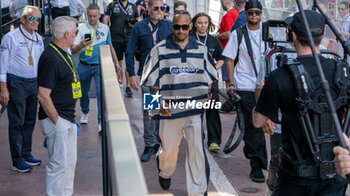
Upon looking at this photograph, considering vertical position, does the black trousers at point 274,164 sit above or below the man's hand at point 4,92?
below

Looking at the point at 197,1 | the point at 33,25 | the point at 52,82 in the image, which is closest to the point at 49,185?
the point at 52,82

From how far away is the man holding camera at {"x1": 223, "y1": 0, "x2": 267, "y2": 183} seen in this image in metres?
7.43

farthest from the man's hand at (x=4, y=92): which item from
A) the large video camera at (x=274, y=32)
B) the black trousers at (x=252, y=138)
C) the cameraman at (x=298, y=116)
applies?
the cameraman at (x=298, y=116)

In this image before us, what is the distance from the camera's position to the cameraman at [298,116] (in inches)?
157

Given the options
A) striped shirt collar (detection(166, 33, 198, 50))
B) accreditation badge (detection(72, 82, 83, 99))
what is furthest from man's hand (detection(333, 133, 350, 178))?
striped shirt collar (detection(166, 33, 198, 50))

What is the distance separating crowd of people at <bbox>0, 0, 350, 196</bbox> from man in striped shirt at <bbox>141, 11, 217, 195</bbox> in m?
0.01

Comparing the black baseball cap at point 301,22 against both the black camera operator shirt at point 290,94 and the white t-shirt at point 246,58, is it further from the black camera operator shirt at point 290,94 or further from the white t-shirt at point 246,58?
→ the white t-shirt at point 246,58

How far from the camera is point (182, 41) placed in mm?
6555

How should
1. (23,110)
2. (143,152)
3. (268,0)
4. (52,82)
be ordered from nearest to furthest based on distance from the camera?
(52,82) → (23,110) → (143,152) → (268,0)

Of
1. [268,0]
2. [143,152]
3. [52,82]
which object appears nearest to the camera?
[52,82]

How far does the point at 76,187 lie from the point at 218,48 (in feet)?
9.28

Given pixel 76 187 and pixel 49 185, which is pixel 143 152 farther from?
pixel 49 185

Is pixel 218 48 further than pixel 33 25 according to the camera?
Yes

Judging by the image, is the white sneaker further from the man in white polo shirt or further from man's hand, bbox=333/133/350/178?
man's hand, bbox=333/133/350/178
